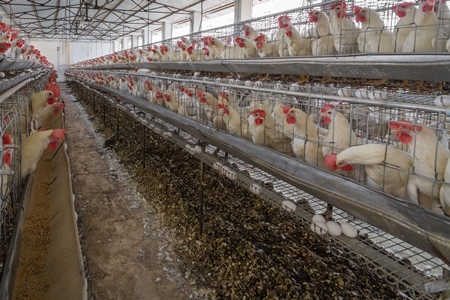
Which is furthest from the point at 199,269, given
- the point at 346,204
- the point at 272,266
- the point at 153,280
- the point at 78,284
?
the point at 346,204

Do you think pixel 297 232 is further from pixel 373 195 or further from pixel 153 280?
pixel 373 195

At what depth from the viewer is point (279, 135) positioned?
223 centimetres

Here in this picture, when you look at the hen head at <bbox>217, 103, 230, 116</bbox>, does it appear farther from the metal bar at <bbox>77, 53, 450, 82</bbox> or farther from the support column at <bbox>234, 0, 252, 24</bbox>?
the support column at <bbox>234, 0, 252, 24</bbox>

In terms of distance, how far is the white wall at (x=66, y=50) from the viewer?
840 inches

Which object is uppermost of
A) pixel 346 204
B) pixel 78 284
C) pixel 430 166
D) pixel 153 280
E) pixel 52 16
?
pixel 52 16

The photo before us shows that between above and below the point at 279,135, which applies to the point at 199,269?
below

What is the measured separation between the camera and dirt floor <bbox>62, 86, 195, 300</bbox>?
78.6 inches

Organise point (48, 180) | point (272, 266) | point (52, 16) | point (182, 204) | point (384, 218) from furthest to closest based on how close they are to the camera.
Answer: point (52, 16)
point (48, 180)
point (182, 204)
point (272, 266)
point (384, 218)

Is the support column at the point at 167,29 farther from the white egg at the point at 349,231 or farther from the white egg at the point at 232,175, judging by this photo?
the white egg at the point at 349,231

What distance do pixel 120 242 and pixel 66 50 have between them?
22.1 metres

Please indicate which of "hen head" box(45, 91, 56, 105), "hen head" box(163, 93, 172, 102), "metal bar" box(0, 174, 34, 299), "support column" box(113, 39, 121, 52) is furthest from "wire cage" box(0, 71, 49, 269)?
"support column" box(113, 39, 121, 52)

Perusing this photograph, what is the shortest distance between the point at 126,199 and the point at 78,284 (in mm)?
1539

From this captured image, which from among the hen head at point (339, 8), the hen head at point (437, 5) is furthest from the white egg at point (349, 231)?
the hen head at point (339, 8)

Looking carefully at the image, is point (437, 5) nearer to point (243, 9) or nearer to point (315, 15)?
point (315, 15)
